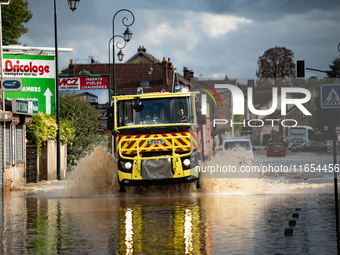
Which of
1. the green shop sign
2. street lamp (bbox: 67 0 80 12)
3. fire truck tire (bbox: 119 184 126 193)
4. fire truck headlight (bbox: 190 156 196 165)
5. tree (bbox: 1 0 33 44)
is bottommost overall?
fire truck tire (bbox: 119 184 126 193)

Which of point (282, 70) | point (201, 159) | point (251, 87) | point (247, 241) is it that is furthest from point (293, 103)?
point (282, 70)

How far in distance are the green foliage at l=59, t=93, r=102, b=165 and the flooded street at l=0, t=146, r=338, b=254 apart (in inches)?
539

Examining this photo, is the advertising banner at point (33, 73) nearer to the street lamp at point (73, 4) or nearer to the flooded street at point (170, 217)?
the street lamp at point (73, 4)

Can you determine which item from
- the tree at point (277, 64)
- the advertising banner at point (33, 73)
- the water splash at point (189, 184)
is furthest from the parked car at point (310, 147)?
the tree at point (277, 64)

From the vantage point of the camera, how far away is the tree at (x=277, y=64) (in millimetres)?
66125

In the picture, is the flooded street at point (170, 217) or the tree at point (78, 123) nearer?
the flooded street at point (170, 217)

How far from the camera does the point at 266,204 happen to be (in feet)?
50.3

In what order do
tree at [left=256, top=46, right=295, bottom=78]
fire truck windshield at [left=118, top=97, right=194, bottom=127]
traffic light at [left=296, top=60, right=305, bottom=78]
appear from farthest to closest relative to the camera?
tree at [left=256, top=46, right=295, bottom=78] → traffic light at [left=296, top=60, right=305, bottom=78] → fire truck windshield at [left=118, top=97, right=194, bottom=127]

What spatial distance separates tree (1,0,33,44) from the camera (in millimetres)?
44559

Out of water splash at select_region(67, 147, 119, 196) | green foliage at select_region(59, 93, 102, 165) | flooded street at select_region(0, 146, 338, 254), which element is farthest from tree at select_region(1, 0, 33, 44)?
water splash at select_region(67, 147, 119, 196)

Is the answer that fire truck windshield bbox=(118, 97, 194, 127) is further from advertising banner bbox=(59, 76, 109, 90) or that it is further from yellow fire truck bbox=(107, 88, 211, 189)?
advertising banner bbox=(59, 76, 109, 90)

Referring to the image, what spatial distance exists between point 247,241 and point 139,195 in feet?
32.0

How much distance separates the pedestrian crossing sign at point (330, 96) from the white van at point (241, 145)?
8.21m

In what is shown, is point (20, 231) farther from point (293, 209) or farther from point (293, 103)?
point (293, 103)
